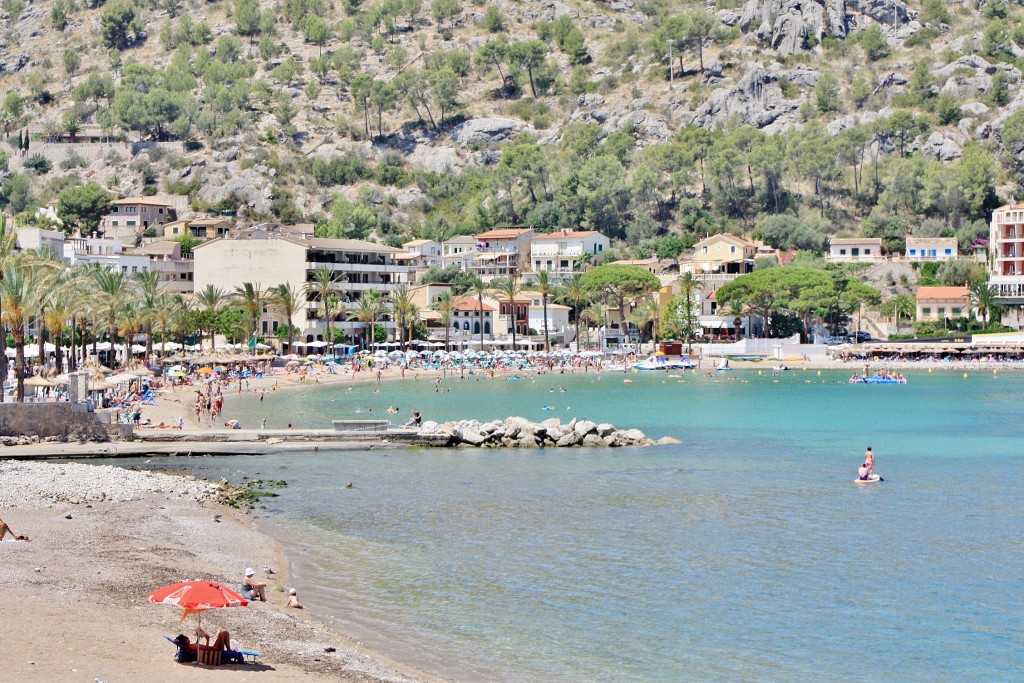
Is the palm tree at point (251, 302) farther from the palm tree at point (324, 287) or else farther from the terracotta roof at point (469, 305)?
the terracotta roof at point (469, 305)

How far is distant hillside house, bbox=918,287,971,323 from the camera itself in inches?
4343

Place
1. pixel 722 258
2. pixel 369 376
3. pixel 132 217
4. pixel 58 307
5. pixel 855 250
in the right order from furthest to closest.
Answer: pixel 132 217 < pixel 855 250 < pixel 722 258 < pixel 369 376 < pixel 58 307

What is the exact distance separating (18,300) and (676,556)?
3007cm

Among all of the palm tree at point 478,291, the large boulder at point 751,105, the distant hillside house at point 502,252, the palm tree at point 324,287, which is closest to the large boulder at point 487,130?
the large boulder at point 751,105

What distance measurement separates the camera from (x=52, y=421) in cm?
4159

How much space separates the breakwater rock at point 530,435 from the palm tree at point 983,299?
69.6m

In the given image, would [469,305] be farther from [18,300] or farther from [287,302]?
[18,300]

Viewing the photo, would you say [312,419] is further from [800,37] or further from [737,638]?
[800,37]

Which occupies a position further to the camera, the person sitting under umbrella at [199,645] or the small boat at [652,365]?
the small boat at [652,365]

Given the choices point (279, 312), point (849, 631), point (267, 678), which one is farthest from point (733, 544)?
point (279, 312)

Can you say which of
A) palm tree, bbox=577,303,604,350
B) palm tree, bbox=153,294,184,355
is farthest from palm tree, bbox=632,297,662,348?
palm tree, bbox=153,294,184,355

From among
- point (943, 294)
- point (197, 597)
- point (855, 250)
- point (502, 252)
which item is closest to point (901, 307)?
point (943, 294)

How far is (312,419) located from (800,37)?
5415 inches

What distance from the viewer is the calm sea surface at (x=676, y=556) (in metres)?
20.1
